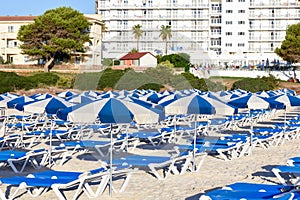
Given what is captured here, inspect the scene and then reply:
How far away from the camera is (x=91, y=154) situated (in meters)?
12.4

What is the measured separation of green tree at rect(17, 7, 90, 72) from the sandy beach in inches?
1564

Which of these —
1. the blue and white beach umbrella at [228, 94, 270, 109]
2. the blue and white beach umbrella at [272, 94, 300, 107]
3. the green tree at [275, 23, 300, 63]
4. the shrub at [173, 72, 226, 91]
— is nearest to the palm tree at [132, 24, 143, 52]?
the green tree at [275, 23, 300, 63]

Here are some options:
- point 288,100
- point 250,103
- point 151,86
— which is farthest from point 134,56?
point 250,103

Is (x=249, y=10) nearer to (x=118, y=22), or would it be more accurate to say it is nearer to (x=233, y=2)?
(x=233, y=2)

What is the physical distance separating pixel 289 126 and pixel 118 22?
2362 inches

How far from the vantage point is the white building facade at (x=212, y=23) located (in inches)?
2778

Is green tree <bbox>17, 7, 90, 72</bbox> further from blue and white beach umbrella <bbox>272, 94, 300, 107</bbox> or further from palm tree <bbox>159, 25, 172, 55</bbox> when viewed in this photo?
blue and white beach umbrella <bbox>272, 94, 300, 107</bbox>

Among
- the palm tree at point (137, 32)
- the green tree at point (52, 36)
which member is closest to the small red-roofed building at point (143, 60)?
the green tree at point (52, 36)

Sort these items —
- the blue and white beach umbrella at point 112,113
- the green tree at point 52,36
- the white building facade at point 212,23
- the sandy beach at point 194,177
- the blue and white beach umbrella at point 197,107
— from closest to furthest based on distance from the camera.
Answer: the blue and white beach umbrella at point 112,113
the sandy beach at point 194,177
the blue and white beach umbrella at point 197,107
the green tree at point 52,36
the white building facade at point 212,23

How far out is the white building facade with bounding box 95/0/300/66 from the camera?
2778 inches

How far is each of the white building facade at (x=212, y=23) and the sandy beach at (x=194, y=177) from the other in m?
56.4

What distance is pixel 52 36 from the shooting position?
5225 cm

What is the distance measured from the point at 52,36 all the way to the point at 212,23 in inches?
1072

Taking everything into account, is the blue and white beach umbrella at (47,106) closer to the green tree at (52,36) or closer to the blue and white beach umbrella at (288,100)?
the blue and white beach umbrella at (288,100)
